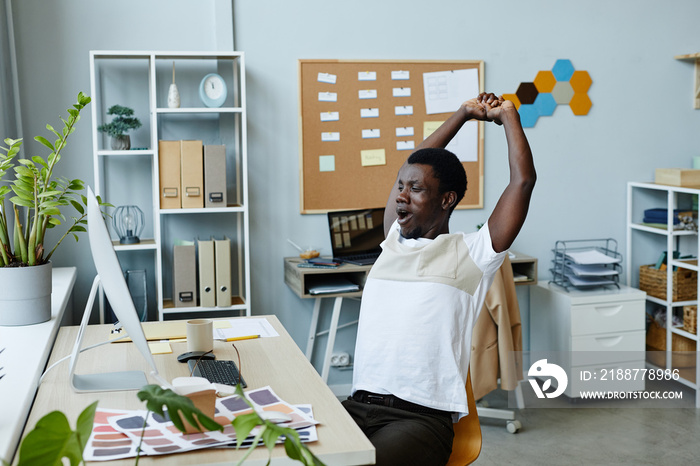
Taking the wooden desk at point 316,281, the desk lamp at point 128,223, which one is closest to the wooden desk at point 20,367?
the desk lamp at point 128,223

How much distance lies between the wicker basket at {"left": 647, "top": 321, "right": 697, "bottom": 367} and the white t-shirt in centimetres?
274

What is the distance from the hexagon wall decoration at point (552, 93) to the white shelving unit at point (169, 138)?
1564 millimetres

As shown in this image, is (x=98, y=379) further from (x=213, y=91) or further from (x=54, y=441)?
(x=213, y=91)

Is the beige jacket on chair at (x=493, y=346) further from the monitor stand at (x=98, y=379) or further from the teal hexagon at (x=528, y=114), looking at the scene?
the monitor stand at (x=98, y=379)

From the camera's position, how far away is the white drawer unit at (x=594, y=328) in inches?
153

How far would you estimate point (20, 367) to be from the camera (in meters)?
1.86

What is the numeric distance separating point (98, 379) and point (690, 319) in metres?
3.39

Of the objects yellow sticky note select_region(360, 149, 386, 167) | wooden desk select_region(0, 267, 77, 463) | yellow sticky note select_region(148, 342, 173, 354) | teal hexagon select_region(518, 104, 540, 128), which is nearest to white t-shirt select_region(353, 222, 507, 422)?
yellow sticky note select_region(148, 342, 173, 354)

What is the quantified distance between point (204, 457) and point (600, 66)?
144 inches

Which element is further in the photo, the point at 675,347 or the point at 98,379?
the point at 675,347

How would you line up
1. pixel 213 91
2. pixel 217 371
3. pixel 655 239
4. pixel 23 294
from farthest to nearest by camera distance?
pixel 655 239 → pixel 213 91 → pixel 23 294 → pixel 217 371

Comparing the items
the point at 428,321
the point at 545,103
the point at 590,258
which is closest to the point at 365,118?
the point at 545,103

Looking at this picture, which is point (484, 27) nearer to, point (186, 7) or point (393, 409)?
point (186, 7)

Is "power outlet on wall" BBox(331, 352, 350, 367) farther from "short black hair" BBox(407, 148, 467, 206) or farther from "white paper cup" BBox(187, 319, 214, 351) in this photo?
"short black hair" BBox(407, 148, 467, 206)
